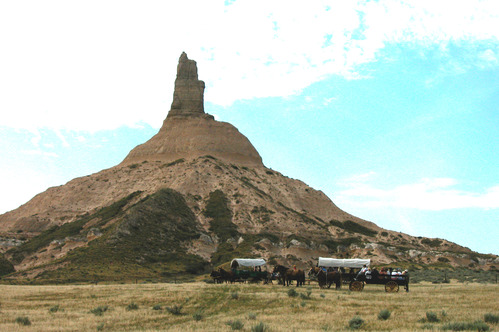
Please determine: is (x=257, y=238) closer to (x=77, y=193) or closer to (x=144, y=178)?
(x=144, y=178)

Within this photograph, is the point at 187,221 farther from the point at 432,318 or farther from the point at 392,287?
the point at 432,318

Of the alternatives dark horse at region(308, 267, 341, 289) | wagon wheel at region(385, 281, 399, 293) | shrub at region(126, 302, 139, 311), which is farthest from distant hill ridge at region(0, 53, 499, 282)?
wagon wheel at region(385, 281, 399, 293)

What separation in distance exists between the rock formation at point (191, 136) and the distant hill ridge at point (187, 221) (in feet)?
1.18

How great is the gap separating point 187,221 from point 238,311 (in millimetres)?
73842

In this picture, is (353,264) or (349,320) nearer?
(349,320)

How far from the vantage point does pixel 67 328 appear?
20.0 meters

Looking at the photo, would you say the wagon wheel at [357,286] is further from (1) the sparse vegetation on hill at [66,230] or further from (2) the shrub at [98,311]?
(1) the sparse vegetation on hill at [66,230]

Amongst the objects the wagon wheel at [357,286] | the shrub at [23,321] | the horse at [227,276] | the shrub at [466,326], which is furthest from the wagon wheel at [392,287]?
the shrub at [23,321]

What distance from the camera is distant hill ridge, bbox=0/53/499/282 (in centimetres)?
7806

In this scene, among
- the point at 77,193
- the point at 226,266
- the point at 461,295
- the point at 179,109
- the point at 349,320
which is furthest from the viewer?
the point at 179,109

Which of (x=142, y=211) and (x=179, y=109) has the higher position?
(x=179, y=109)

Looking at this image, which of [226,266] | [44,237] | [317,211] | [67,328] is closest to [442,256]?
[317,211]

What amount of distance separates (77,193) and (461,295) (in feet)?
349

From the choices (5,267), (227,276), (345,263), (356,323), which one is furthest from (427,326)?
(5,267)
